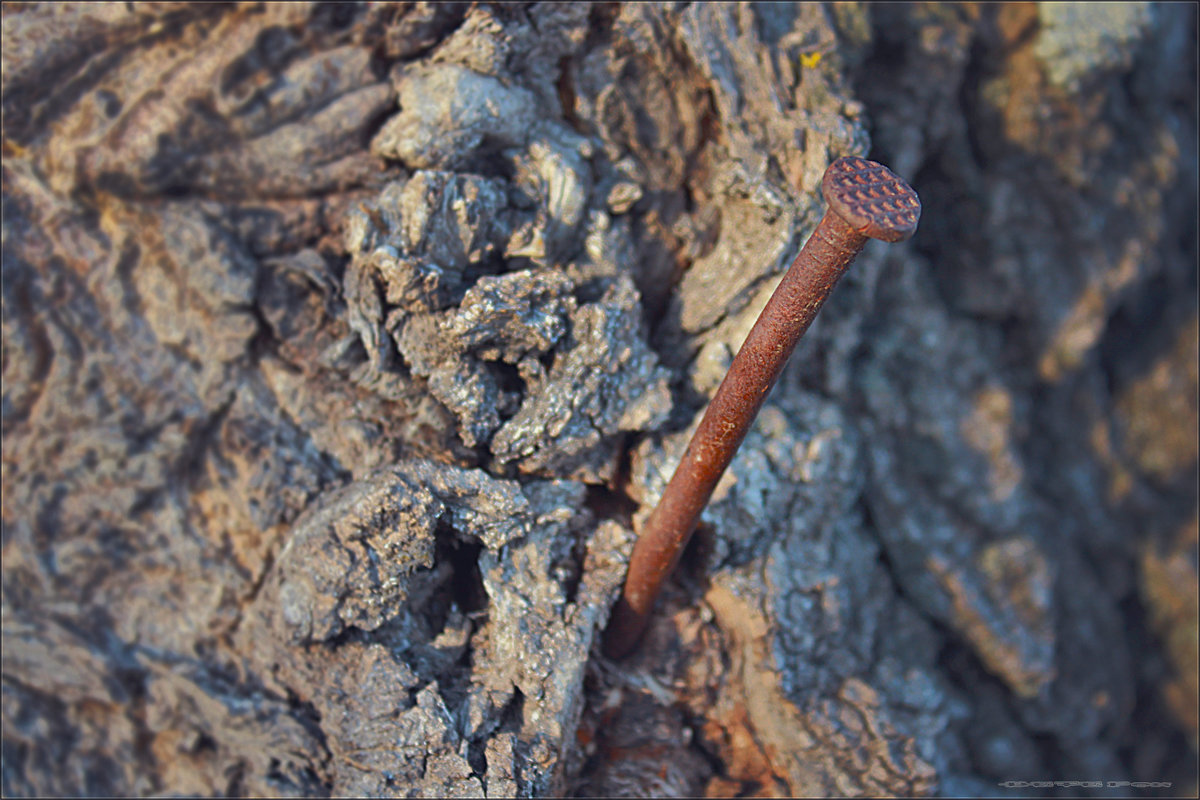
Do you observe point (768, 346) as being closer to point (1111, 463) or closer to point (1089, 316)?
point (1089, 316)

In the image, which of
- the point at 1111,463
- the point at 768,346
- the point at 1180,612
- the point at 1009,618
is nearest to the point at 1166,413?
the point at 1111,463

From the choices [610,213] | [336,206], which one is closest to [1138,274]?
[610,213]

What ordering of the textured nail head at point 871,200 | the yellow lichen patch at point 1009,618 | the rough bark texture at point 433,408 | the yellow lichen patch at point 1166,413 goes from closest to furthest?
the textured nail head at point 871,200 < the rough bark texture at point 433,408 < the yellow lichen patch at point 1009,618 < the yellow lichen patch at point 1166,413

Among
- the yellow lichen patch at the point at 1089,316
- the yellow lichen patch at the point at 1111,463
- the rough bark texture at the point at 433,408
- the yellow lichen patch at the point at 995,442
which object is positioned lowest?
the yellow lichen patch at the point at 1111,463

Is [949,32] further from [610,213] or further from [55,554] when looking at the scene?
[55,554]

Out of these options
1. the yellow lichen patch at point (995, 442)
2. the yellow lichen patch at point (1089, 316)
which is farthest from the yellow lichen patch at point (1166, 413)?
the yellow lichen patch at point (995, 442)

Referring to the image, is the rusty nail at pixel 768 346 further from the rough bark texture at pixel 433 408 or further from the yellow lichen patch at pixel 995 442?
the yellow lichen patch at pixel 995 442

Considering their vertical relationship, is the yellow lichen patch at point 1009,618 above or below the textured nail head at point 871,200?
below
